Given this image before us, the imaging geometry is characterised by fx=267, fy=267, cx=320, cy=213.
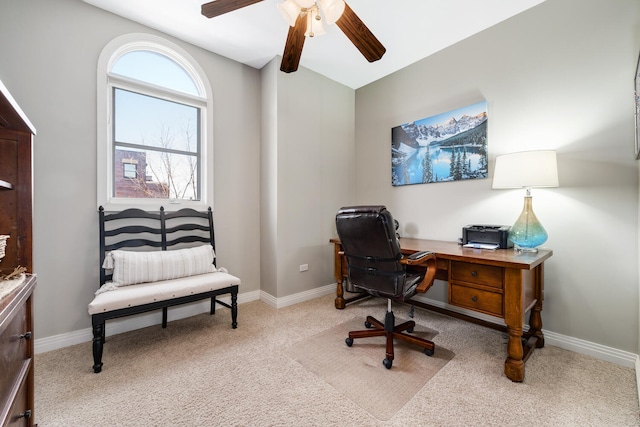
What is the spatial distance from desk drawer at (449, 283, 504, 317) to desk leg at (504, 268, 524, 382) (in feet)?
0.22

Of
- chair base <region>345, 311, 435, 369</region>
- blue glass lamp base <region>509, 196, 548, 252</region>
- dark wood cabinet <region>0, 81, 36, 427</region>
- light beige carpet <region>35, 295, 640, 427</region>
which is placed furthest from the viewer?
blue glass lamp base <region>509, 196, 548, 252</region>

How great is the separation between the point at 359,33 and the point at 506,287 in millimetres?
1976

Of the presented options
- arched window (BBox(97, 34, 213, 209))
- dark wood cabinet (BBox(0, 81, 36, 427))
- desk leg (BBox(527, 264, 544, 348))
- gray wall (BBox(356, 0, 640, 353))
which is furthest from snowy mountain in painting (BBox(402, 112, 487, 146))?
dark wood cabinet (BBox(0, 81, 36, 427))

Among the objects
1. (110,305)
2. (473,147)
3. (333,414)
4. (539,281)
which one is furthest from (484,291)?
(110,305)

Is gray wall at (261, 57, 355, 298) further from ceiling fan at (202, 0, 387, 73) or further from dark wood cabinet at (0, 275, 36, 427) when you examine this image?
dark wood cabinet at (0, 275, 36, 427)

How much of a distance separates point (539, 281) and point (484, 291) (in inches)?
25.0

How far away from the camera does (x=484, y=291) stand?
1.88 m

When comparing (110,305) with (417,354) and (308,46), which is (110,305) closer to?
(417,354)

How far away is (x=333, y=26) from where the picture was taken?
8.38ft

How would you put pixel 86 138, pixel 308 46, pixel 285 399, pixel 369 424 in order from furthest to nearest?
pixel 308 46 < pixel 86 138 < pixel 285 399 < pixel 369 424

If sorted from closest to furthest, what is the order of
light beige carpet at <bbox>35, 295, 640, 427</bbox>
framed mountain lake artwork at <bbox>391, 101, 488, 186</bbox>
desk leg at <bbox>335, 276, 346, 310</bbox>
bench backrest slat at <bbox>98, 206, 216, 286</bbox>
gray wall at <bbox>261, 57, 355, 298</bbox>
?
light beige carpet at <bbox>35, 295, 640, 427</bbox>
bench backrest slat at <bbox>98, 206, 216, 286</bbox>
framed mountain lake artwork at <bbox>391, 101, 488, 186</bbox>
desk leg at <bbox>335, 276, 346, 310</bbox>
gray wall at <bbox>261, 57, 355, 298</bbox>

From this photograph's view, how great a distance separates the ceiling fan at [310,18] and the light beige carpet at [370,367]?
7.48ft

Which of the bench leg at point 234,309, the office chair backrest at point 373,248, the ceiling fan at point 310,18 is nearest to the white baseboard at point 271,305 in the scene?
the bench leg at point 234,309

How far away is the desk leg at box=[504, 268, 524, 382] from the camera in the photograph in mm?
1709
